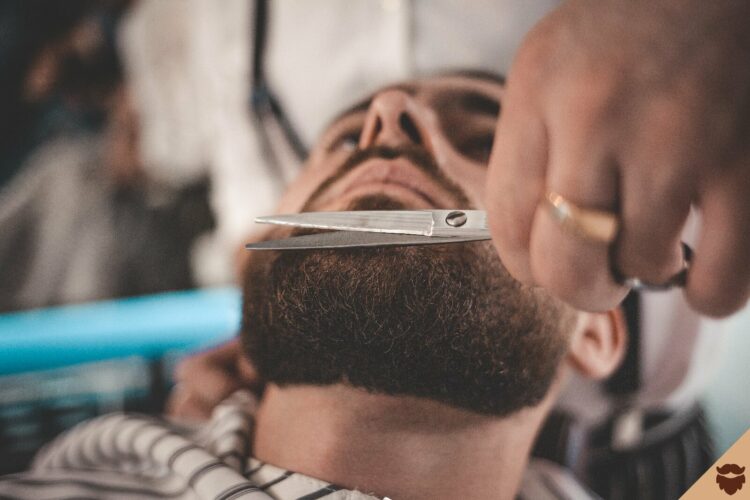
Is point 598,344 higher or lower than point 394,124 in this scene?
lower

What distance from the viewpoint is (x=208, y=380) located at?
0.77 metres

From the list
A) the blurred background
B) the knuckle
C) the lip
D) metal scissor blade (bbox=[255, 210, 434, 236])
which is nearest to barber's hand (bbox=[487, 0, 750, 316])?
the knuckle

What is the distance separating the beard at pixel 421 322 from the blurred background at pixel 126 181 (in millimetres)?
324

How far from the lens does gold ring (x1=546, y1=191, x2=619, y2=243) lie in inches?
10.8

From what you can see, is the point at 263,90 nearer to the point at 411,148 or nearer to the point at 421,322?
the point at 411,148

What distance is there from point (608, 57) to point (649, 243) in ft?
0.32

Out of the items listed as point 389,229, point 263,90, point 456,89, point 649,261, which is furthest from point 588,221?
point 263,90

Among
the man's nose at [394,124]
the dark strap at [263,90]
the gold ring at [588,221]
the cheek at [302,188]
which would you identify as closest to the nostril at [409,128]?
the man's nose at [394,124]

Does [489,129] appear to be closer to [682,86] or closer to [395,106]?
[395,106]

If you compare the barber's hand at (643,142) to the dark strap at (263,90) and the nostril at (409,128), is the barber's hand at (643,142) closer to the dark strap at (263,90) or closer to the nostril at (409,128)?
the nostril at (409,128)

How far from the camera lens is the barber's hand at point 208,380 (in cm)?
76

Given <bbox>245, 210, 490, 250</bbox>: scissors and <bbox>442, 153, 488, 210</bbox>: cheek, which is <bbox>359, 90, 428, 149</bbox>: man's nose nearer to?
<bbox>442, 153, 488, 210</bbox>: cheek

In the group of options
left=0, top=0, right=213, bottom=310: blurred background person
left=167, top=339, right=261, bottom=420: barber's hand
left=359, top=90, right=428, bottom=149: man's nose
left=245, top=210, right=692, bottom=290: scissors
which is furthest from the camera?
left=0, top=0, right=213, bottom=310: blurred background person

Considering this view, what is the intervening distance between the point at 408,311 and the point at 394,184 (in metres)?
0.14
